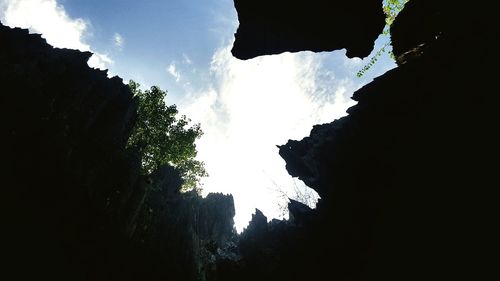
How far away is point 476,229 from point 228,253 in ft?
71.8

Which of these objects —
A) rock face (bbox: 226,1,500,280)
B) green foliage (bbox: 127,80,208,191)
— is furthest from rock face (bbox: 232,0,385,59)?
green foliage (bbox: 127,80,208,191)

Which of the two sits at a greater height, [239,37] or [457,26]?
[239,37]

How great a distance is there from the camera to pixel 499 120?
30.7ft

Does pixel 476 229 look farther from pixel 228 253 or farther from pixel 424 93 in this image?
pixel 228 253

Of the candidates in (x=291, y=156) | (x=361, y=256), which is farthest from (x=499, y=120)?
(x=291, y=156)

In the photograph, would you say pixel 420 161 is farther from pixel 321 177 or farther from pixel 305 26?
pixel 305 26

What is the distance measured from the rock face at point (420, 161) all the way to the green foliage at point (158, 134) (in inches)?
1817

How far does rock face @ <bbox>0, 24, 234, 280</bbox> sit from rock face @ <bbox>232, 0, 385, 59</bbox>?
800 inches

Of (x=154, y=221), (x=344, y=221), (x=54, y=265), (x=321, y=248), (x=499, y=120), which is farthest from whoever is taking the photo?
(x=154, y=221)

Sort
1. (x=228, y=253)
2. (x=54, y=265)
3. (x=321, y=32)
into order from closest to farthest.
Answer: (x=321, y=32)
(x=54, y=265)
(x=228, y=253)

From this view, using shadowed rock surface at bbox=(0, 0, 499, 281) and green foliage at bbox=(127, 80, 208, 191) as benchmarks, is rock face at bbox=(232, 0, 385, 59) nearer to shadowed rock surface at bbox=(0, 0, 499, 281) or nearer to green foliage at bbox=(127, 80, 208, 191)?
shadowed rock surface at bbox=(0, 0, 499, 281)

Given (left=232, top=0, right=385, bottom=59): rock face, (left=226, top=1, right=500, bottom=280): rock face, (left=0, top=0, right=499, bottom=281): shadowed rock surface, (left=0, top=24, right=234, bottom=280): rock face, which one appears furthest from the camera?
(left=0, top=24, right=234, bottom=280): rock face

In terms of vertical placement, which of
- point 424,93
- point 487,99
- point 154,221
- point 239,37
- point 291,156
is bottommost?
point 487,99

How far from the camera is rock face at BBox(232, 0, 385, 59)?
31.0 ft
